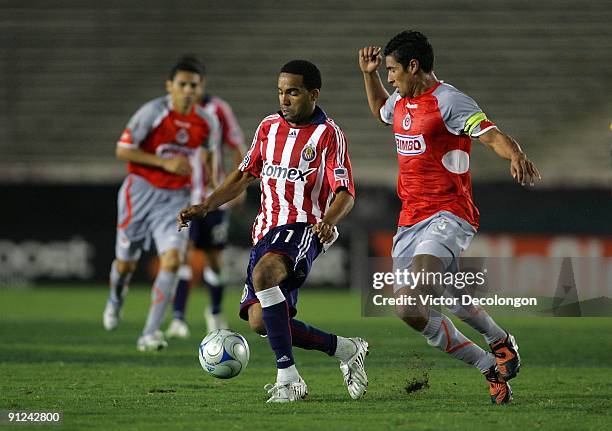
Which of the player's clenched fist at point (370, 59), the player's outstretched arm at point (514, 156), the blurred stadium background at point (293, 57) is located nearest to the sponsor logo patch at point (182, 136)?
the player's clenched fist at point (370, 59)

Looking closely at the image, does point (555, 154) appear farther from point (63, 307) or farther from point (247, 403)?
point (247, 403)

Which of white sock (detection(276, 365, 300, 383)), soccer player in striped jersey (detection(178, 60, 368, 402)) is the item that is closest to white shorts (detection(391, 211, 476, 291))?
soccer player in striped jersey (detection(178, 60, 368, 402))

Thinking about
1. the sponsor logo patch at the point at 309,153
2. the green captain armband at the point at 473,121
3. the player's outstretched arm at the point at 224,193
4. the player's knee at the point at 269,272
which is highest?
the green captain armband at the point at 473,121

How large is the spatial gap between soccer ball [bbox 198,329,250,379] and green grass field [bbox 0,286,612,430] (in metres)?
0.14

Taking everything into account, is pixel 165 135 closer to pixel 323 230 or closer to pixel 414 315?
pixel 323 230

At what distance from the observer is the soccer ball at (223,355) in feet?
20.4

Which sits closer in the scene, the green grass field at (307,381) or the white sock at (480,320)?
the green grass field at (307,381)

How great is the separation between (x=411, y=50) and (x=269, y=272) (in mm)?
1451

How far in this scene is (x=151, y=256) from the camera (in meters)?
17.3

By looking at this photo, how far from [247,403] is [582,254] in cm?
1085

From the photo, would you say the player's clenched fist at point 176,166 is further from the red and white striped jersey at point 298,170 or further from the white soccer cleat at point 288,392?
the white soccer cleat at point 288,392

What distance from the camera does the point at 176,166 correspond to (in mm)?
8547

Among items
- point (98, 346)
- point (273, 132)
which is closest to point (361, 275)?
point (98, 346)

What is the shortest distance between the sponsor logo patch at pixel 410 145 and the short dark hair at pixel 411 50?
0.39 m
